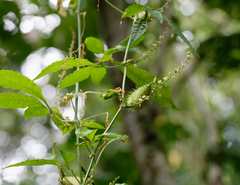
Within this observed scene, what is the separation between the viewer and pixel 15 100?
59 cm

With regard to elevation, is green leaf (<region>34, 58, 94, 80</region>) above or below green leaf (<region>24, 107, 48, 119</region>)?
above

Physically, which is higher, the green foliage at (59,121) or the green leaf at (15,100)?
the green leaf at (15,100)

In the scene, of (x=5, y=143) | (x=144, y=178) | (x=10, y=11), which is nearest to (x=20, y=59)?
(x=10, y=11)

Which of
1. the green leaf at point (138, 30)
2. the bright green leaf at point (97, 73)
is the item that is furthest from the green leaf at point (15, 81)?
the green leaf at point (138, 30)

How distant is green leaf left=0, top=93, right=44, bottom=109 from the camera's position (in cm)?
58

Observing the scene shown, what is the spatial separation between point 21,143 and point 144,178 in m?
8.04

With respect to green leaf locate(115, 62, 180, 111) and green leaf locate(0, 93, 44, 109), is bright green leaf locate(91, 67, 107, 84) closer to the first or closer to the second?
green leaf locate(115, 62, 180, 111)

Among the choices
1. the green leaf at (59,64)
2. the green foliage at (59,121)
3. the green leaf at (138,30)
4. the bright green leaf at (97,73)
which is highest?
the green leaf at (138,30)

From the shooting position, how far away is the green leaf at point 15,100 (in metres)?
0.58

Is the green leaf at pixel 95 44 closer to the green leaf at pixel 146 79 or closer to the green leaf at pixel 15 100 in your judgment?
the green leaf at pixel 146 79

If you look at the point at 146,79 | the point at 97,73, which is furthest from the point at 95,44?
the point at 146,79

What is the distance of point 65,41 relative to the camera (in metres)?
2.36

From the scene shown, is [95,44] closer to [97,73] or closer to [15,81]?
[97,73]

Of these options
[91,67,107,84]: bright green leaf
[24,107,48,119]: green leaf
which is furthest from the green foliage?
[91,67,107,84]: bright green leaf
